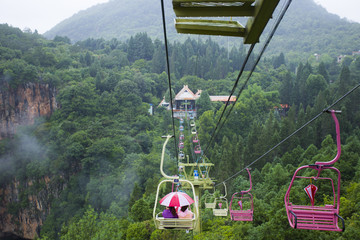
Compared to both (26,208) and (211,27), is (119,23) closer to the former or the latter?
(26,208)

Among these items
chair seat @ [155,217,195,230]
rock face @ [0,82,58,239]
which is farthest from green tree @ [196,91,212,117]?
chair seat @ [155,217,195,230]

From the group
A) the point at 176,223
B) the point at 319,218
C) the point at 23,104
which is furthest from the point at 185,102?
the point at 319,218

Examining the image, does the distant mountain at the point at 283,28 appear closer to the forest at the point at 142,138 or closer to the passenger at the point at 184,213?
the forest at the point at 142,138

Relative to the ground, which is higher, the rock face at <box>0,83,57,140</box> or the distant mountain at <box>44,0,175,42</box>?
the distant mountain at <box>44,0,175,42</box>

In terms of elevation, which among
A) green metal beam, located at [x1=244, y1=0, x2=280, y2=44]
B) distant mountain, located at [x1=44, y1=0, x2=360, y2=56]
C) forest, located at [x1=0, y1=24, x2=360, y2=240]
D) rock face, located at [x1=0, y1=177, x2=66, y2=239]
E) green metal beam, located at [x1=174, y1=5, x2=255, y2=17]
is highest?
distant mountain, located at [x1=44, y1=0, x2=360, y2=56]

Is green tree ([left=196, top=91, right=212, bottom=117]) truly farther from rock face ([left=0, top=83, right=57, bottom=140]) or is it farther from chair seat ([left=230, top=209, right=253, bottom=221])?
chair seat ([left=230, top=209, right=253, bottom=221])

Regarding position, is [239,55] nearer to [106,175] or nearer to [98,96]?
[98,96]
